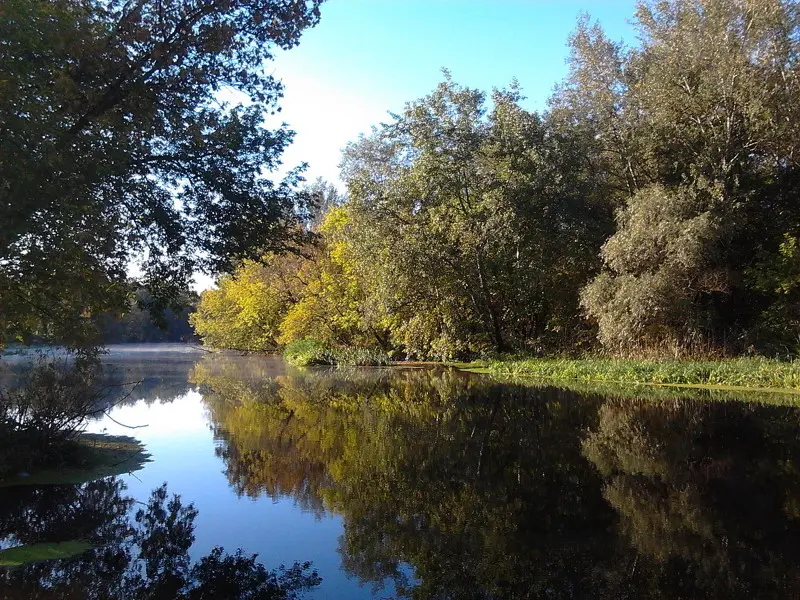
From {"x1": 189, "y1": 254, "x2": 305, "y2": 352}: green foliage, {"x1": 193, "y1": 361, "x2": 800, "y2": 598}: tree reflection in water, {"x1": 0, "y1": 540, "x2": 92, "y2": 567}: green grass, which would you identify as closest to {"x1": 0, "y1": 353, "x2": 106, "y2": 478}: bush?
{"x1": 193, "y1": 361, "x2": 800, "y2": 598}: tree reflection in water

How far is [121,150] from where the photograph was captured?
7.68m

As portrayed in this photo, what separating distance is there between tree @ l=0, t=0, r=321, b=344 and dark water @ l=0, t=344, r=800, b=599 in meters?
2.84

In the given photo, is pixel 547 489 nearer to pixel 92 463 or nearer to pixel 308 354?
pixel 92 463

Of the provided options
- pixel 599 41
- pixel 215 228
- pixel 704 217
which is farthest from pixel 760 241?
pixel 215 228

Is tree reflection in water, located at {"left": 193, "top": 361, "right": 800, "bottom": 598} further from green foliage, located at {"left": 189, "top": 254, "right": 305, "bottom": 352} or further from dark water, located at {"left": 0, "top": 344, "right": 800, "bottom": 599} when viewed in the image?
green foliage, located at {"left": 189, "top": 254, "right": 305, "bottom": 352}

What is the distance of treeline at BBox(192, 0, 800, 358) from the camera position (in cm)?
1941

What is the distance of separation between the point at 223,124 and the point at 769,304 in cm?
2021

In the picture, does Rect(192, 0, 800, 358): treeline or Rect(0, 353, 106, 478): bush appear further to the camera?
Rect(192, 0, 800, 358): treeline

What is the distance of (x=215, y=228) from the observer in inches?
384

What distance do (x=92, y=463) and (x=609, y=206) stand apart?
22703 mm

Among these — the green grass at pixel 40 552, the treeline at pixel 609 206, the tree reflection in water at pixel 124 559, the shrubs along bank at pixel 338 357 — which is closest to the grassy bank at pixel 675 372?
the treeline at pixel 609 206

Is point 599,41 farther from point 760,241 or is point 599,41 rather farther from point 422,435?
point 422,435

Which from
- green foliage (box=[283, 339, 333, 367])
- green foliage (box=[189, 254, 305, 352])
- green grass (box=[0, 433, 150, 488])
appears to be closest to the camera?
green grass (box=[0, 433, 150, 488])

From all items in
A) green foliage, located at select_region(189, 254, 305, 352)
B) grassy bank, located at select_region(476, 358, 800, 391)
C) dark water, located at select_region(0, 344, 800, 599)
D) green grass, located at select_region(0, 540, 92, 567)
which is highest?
green foliage, located at select_region(189, 254, 305, 352)
